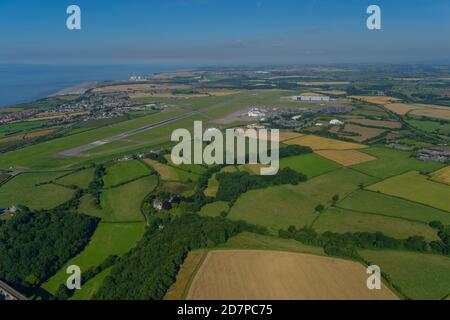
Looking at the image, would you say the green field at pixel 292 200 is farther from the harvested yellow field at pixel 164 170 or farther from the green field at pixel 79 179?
the green field at pixel 79 179

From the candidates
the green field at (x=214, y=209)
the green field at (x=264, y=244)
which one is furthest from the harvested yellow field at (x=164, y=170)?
the green field at (x=264, y=244)

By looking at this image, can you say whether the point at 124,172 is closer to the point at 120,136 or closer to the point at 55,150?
the point at 55,150

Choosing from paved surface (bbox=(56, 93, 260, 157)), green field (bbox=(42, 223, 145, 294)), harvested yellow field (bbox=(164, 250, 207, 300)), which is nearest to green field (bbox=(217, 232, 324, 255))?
harvested yellow field (bbox=(164, 250, 207, 300))

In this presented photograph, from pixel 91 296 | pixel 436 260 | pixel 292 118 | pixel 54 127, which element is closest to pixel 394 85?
pixel 292 118

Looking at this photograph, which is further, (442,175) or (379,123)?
(379,123)

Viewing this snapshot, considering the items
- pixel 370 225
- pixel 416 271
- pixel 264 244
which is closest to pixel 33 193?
pixel 264 244

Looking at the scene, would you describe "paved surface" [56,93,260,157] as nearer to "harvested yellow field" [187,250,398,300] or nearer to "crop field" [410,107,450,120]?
"harvested yellow field" [187,250,398,300]

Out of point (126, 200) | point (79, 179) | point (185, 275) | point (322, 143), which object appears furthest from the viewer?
point (322, 143)

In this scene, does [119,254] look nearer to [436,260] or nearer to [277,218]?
[277,218]
